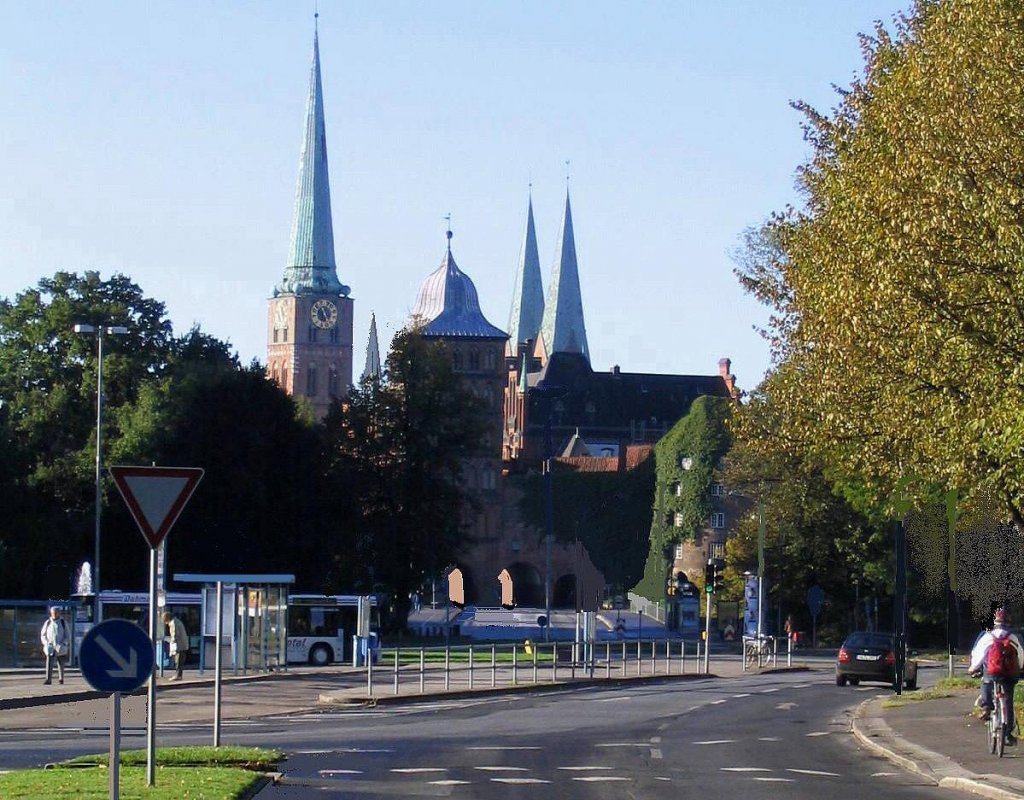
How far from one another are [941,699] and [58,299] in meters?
48.4

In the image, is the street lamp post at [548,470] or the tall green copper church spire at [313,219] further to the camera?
the tall green copper church spire at [313,219]

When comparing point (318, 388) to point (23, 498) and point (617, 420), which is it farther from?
point (23, 498)

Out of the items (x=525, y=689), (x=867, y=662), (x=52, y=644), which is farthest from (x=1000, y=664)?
(x=52, y=644)

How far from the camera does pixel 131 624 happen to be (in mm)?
13117

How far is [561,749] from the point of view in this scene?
74.2 feet

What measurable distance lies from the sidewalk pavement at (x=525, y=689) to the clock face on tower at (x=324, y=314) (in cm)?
12184

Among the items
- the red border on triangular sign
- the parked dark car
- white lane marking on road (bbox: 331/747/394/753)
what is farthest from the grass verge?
the parked dark car

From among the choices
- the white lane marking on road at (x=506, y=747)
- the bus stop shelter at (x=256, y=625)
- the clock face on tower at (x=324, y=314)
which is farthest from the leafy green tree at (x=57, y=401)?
the clock face on tower at (x=324, y=314)

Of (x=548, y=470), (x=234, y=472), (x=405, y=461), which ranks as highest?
(x=548, y=470)

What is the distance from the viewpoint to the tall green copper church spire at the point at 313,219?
150500 mm

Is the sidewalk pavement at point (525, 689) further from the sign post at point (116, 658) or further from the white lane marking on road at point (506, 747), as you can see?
the sign post at point (116, 658)

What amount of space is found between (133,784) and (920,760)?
9.34 meters

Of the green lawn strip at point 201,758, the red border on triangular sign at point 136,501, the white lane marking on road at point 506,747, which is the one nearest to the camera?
the red border on triangular sign at point 136,501

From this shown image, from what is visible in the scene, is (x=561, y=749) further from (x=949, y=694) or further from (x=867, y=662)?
(x=867, y=662)
